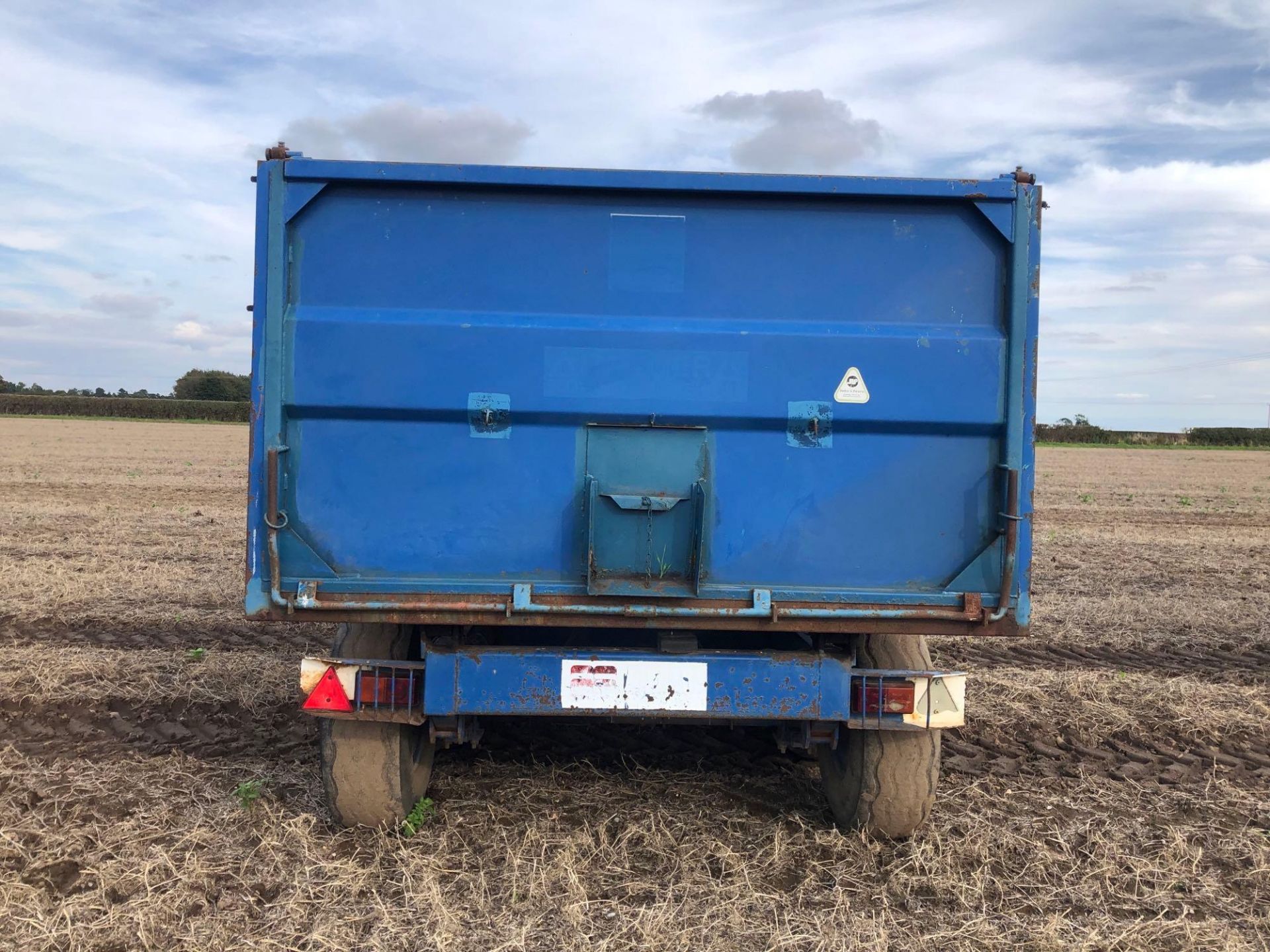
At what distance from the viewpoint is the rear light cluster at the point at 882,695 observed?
3.59m

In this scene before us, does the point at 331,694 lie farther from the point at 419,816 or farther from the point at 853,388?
the point at 853,388

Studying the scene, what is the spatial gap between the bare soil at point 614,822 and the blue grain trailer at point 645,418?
65cm

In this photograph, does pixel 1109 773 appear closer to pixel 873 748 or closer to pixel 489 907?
pixel 873 748

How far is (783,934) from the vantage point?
121 inches

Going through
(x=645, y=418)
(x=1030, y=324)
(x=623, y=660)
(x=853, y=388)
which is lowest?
(x=623, y=660)

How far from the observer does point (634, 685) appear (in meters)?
3.47

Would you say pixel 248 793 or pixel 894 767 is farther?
pixel 248 793

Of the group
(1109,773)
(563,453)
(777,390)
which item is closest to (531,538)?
(563,453)

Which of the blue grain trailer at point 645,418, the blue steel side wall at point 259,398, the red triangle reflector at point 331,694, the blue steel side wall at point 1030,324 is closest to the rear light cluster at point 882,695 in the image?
the blue grain trailer at point 645,418

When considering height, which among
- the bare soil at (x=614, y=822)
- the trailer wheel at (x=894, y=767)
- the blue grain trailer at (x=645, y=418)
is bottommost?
the bare soil at (x=614, y=822)

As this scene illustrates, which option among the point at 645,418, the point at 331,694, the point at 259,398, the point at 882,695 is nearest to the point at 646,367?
the point at 645,418

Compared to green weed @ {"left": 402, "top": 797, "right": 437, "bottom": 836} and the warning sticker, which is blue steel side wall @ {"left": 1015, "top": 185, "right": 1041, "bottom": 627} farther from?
green weed @ {"left": 402, "top": 797, "right": 437, "bottom": 836}

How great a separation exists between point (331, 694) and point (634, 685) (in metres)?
1.13

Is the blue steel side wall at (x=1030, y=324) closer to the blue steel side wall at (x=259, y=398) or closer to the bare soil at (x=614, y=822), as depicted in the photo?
the bare soil at (x=614, y=822)
